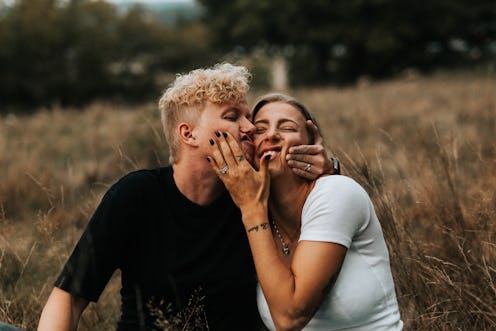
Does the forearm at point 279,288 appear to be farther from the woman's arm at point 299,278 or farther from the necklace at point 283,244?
the necklace at point 283,244

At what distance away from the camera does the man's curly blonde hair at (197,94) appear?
2.51 m

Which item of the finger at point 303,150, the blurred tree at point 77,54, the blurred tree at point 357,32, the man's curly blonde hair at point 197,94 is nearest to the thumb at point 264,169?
the finger at point 303,150

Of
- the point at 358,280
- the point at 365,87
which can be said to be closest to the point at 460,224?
the point at 358,280

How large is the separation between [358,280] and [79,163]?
534 centimetres

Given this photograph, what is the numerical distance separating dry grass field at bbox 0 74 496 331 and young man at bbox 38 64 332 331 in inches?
17.5

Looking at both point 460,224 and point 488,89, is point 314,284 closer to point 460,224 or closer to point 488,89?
point 460,224

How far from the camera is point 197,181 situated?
252 cm

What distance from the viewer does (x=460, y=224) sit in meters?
3.18

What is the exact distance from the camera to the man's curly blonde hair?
2.51 meters

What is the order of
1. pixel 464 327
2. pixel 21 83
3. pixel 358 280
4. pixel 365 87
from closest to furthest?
pixel 358 280 < pixel 464 327 < pixel 365 87 < pixel 21 83

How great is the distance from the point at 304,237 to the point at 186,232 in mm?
594

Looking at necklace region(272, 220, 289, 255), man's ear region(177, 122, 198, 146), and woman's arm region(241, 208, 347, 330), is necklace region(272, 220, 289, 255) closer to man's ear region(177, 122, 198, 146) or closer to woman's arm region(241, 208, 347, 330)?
woman's arm region(241, 208, 347, 330)

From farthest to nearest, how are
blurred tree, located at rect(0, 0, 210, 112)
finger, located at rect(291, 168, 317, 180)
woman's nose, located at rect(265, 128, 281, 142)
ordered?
blurred tree, located at rect(0, 0, 210, 112)
woman's nose, located at rect(265, 128, 281, 142)
finger, located at rect(291, 168, 317, 180)

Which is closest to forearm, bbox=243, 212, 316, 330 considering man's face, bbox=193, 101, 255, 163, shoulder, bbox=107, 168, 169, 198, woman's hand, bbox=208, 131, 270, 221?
woman's hand, bbox=208, 131, 270, 221
